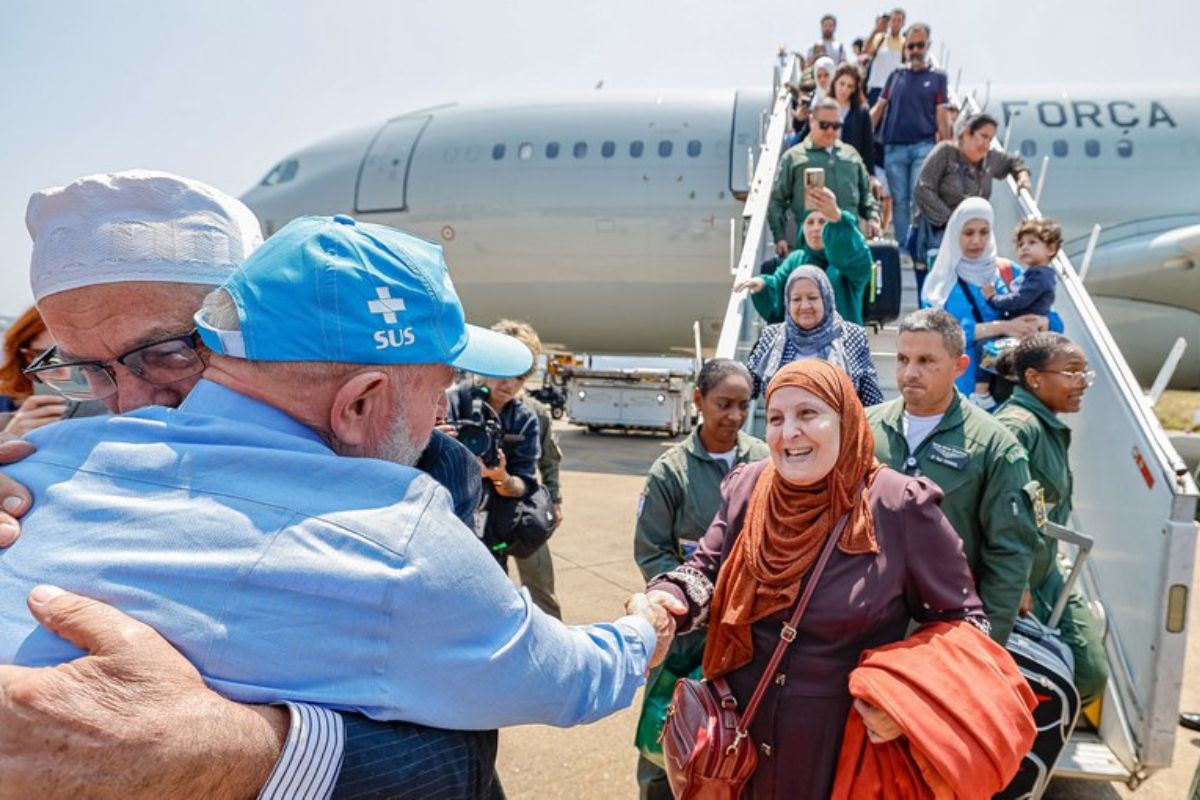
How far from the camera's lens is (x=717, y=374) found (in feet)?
9.34

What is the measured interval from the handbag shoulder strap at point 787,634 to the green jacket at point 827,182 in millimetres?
3696

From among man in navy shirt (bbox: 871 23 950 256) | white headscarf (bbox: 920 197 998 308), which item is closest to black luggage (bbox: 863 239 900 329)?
white headscarf (bbox: 920 197 998 308)

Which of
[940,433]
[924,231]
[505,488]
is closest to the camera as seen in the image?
[940,433]

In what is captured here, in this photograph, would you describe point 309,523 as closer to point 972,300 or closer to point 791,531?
point 791,531

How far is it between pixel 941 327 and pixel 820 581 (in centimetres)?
129

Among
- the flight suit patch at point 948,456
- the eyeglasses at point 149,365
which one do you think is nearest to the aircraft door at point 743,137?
the flight suit patch at point 948,456

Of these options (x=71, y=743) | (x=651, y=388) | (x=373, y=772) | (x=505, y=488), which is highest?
(x=71, y=743)

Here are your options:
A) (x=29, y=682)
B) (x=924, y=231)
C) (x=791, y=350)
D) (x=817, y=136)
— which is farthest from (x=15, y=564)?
(x=924, y=231)

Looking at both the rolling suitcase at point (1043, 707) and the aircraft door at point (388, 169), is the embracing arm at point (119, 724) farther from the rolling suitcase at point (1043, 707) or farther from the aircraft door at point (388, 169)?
the aircraft door at point (388, 169)

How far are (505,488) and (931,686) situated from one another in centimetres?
216

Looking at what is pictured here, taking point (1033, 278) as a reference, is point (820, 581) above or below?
below

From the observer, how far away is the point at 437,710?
77 centimetres

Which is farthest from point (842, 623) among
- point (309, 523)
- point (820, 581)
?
point (309, 523)

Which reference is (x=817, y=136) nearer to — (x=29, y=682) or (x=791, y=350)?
(x=791, y=350)
